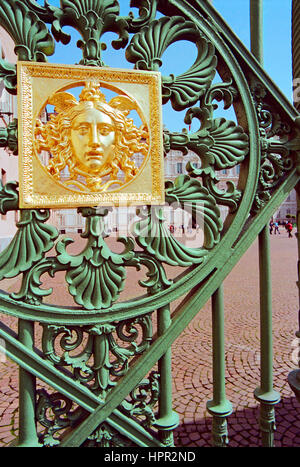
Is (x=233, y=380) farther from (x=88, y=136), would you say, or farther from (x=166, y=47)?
(x=166, y=47)

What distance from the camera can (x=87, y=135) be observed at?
146cm

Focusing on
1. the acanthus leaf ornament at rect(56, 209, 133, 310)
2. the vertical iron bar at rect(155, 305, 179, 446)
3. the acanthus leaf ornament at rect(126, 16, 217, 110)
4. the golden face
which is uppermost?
the acanthus leaf ornament at rect(126, 16, 217, 110)

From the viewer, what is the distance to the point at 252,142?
1.67 m

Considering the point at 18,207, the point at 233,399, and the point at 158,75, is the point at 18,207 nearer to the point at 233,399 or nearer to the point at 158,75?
the point at 158,75

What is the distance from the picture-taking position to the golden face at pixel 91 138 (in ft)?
4.78

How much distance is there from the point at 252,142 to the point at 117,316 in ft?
4.05

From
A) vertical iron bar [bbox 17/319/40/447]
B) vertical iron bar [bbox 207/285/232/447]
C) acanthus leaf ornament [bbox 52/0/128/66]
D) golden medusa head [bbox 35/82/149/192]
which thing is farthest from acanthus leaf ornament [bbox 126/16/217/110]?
vertical iron bar [bbox 17/319/40/447]

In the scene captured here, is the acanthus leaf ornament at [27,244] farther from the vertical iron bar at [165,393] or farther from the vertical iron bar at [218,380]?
the vertical iron bar at [218,380]

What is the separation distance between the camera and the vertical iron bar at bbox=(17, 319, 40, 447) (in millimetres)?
1452

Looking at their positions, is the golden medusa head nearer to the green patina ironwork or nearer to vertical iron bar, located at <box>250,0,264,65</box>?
the green patina ironwork

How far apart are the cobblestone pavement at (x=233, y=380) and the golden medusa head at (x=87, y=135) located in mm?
2223

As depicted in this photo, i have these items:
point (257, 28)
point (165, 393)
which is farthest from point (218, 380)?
point (257, 28)

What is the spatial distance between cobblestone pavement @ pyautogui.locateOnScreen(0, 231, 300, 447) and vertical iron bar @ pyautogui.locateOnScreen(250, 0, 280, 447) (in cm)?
82
